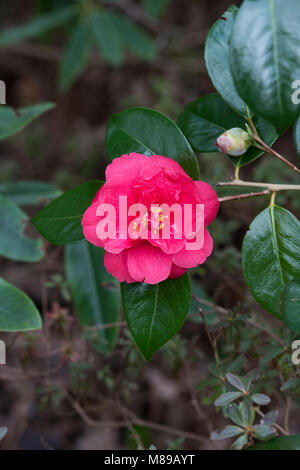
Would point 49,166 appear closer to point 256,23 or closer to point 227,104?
point 227,104

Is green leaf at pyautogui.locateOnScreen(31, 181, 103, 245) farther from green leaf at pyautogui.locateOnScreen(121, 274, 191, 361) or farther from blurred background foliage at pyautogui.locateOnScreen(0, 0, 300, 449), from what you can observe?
blurred background foliage at pyautogui.locateOnScreen(0, 0, 300, 449)

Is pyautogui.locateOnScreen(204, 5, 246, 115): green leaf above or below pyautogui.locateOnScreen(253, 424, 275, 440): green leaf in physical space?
above

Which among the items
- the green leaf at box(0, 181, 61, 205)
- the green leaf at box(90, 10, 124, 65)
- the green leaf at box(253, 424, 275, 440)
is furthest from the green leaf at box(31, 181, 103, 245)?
Answer: the green leaf at box(90, 10, 124, 65)

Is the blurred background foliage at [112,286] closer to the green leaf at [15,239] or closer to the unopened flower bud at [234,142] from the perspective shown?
the green leaf at [15,239]

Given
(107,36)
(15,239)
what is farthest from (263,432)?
(107,36)

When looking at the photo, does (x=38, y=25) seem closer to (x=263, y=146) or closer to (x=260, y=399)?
(x=263, y=146)
